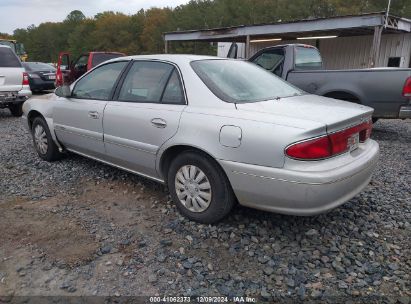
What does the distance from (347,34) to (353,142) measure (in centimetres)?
1515

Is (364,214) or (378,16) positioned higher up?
(378,16)

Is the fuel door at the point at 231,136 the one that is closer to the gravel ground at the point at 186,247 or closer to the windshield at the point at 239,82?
the windshield at the point at 239,82

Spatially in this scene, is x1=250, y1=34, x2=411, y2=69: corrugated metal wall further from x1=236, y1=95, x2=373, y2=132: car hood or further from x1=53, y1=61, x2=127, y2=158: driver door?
x1=53, y1=61, x2=127, y2=158: driver door

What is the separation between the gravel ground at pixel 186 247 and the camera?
8.36ft

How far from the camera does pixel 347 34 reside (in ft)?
53.8

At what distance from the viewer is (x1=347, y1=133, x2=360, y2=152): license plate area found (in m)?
3.04

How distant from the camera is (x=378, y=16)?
10.6 metres

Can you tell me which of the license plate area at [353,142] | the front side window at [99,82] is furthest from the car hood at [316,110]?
the front side window at [99,82]

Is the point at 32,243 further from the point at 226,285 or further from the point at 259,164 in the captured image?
the point at 259,164

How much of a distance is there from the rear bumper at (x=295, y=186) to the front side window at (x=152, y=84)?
0.98m

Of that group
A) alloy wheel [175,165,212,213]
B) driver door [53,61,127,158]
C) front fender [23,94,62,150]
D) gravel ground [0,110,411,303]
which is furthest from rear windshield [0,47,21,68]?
alloy wheel [175,165,212,213]

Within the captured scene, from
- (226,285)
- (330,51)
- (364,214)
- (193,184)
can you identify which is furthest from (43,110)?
(330,51)

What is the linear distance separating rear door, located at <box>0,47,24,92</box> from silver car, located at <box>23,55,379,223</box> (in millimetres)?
5115

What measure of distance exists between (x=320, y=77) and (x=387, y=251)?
4.65 metres
